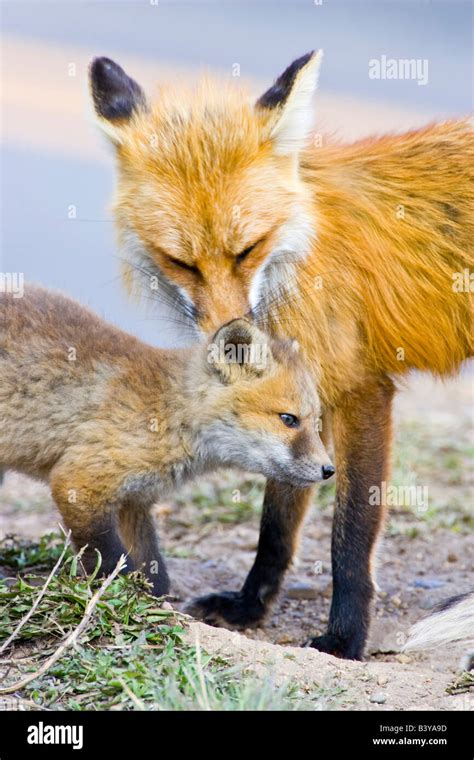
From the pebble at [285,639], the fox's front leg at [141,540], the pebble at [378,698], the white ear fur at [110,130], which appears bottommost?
the pebble at [285,639]

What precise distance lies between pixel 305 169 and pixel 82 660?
11.2 ft

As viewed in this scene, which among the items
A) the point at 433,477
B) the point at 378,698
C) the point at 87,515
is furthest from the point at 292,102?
the point at 433,477

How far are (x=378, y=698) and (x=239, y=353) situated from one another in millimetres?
1951

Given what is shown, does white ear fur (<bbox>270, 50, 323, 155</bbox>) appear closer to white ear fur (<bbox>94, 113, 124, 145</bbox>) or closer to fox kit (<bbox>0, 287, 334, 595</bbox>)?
white ear fur (<bbox>94, 113, 124, 145</bbox>)

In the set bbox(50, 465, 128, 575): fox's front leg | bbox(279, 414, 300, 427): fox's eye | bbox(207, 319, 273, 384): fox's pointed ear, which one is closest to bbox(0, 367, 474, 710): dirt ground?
bbox(50, 465, 128, 575): fox's front leg

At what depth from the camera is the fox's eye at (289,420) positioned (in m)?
5.57

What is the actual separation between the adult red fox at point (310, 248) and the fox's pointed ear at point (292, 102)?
0.03ft

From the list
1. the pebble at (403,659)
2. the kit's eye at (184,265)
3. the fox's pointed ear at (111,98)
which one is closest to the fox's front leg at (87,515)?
the kit's eye at (184,265)

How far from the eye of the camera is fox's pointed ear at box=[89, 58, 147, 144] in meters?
6.15

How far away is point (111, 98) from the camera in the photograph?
6242 mm

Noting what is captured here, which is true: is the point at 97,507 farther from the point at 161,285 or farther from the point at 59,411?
the point at 161,285

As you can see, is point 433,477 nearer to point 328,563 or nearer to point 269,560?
point 328,563

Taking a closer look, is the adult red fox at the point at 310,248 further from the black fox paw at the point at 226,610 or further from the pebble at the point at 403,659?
the pebble at the point at 403,659

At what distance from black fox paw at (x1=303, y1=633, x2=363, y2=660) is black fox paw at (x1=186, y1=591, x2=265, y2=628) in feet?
2.35
